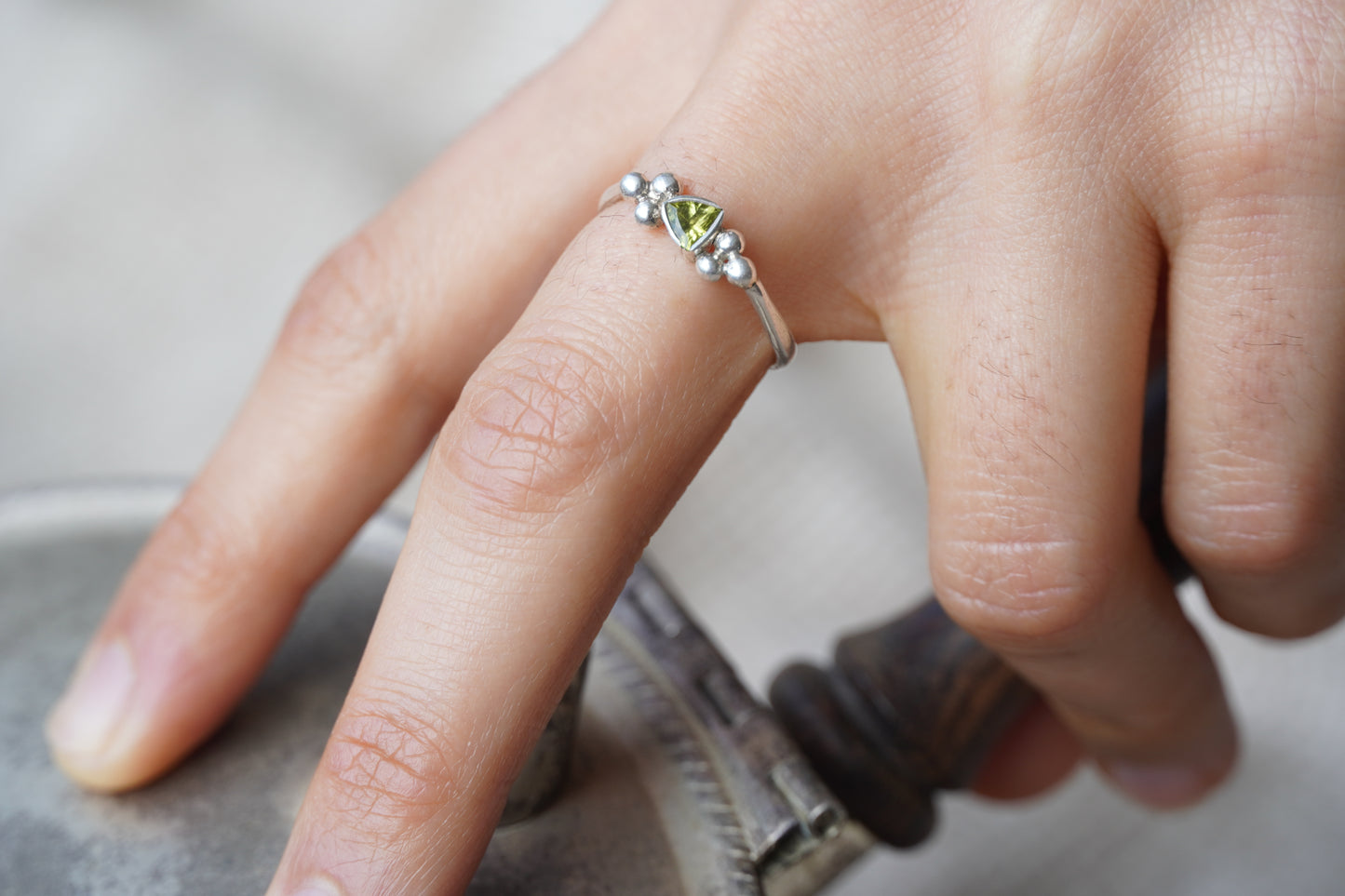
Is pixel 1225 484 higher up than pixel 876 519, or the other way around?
pixel 1225 484

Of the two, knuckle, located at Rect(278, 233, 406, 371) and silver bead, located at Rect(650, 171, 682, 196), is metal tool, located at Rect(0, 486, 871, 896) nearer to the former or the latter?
knuckle, located at Rect(278, 233, 406, 371)

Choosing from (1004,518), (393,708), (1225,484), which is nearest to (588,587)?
(393,708)

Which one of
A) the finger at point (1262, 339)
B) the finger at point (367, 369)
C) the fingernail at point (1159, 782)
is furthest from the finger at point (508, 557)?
the fingernail at point (1159, 782)

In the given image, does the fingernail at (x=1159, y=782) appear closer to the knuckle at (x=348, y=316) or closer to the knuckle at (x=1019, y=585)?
the knuckle at (x=1019, y=585)

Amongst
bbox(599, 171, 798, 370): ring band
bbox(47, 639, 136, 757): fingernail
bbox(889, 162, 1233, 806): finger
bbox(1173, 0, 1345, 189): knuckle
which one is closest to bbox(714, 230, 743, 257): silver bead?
bbox(599, 171, 798, 370): ring band

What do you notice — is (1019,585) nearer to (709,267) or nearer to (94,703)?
(709,267)

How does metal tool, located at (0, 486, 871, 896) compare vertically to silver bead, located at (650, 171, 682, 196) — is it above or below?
below

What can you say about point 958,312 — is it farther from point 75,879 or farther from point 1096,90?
point 75,879
